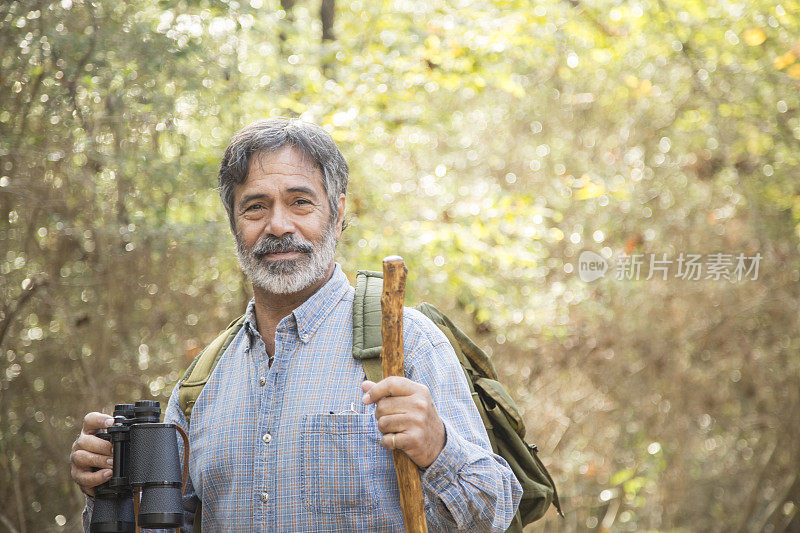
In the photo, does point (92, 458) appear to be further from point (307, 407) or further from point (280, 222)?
point (280, 222)

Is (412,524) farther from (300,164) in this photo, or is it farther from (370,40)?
(370,40)

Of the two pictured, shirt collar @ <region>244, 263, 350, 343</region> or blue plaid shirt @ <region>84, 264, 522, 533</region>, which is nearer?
blue plaid shirt @ <region>84, 264, 522, 533</region>

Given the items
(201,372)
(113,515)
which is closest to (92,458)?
(113,515)

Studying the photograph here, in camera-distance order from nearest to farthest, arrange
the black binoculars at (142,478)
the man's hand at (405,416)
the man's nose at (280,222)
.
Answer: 1. the man's hand at (405,416)
2. the black binoculars at (142,478)
3. the man's nose at (280,222)

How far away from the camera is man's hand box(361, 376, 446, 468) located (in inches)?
72.6

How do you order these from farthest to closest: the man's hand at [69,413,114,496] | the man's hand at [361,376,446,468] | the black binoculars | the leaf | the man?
the leaf
the man's hand at [69,413,114,496]
the black binoculars
the man
the man's hand at [361,376,446,468]

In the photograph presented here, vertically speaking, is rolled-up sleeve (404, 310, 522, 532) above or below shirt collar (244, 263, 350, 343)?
below

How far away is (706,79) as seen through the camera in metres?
7.10

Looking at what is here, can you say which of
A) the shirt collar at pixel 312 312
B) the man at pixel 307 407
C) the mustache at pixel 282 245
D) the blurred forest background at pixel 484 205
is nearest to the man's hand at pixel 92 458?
the man at pixel 307 407

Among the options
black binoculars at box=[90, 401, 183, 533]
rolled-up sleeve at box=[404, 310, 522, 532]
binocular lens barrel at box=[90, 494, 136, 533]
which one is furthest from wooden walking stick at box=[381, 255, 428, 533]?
binocular lens barrel at box=[90, 494, 136, 533]

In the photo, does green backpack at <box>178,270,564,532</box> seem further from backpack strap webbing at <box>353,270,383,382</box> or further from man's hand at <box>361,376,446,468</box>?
man's hand at <box>361,376,446,468</box>

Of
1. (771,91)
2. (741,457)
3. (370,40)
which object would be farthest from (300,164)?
(741,457)

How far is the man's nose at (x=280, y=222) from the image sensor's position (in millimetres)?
2363

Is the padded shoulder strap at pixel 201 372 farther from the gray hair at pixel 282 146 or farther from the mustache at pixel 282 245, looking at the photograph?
the gray hair at pixel 282 146
